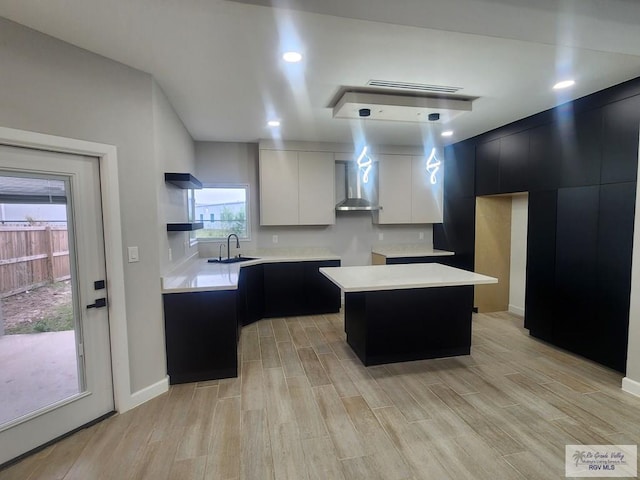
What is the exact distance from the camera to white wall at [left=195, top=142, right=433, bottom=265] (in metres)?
4.82

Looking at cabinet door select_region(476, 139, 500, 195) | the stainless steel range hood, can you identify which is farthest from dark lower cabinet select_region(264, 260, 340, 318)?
cabinet door select_region(476, 139, 500, 195)

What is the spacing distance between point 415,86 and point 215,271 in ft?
8.86

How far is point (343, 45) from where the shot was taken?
2135 mm

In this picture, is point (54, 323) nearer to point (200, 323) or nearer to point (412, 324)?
point (200, 323)

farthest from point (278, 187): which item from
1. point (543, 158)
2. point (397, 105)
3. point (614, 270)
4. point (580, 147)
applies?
point (614, 270)

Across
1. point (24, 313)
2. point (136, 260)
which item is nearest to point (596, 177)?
point (136, 260)

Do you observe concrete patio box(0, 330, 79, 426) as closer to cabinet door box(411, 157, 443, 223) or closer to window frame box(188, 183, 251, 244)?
window frame box(188, 183, 251, 244)

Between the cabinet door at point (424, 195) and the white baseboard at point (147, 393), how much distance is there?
411 centimetres

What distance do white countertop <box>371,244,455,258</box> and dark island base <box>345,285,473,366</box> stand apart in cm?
176

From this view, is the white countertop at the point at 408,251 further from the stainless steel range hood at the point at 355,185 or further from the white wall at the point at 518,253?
the white wall at the point at 518,253

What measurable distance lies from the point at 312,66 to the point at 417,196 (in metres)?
3.33

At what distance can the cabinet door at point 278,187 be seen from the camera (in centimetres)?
471

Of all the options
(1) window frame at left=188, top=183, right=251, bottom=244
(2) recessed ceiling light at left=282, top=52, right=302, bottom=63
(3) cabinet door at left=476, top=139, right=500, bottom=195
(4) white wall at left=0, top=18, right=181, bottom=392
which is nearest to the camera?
(4) white wall at left=0, top=18, right=181, bottom=392

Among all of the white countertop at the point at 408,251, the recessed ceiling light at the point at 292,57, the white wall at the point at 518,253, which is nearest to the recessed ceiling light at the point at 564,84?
the white wall at the point at 518,253
